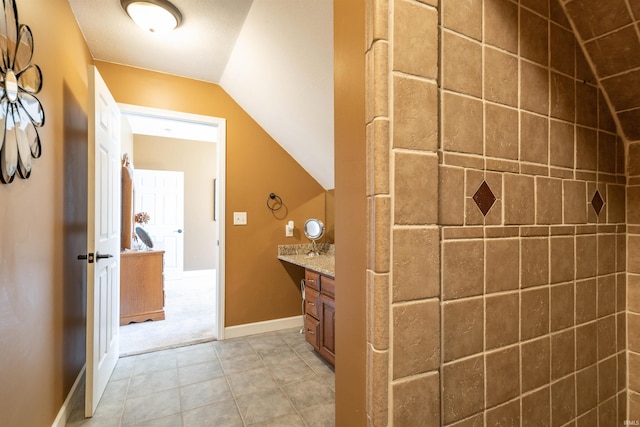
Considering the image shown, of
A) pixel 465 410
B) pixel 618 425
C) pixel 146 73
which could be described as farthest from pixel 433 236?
pixel 146 73

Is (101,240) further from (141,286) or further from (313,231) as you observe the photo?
(313,231)

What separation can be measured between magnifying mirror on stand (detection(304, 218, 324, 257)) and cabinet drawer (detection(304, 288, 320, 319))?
58cm

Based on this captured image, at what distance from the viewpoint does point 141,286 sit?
3.48 m

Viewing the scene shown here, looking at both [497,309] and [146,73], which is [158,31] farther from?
[497,309]

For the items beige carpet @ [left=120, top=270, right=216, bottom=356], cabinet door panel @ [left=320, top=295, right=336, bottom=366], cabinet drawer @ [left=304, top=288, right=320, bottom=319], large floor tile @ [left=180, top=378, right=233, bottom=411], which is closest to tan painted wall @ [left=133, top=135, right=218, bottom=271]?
beige carpet @ [left=120, top=270, right=216, bottom=356]

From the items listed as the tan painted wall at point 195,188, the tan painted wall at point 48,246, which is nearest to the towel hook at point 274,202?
the tan painted wall at point 48,246

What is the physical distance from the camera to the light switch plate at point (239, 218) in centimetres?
307

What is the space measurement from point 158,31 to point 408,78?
2.32 meters

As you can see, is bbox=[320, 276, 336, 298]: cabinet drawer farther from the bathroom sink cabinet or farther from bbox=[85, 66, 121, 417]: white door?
bbox=[85, 66, 121, 417]: white door

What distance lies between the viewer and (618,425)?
95 centimetres

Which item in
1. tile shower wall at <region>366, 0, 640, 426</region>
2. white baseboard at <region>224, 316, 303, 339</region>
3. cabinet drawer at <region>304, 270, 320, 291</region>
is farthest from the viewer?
white baseboard at <region>224, 316, 303, 339</region>

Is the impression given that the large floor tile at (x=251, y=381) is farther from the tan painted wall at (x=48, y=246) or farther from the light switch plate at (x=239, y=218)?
the light switch plate at (x=239, y=218)

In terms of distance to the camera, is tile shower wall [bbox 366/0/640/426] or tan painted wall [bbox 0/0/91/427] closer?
tile shower wall [bbox 366/0/640/426]

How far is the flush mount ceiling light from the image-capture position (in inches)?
72.5
